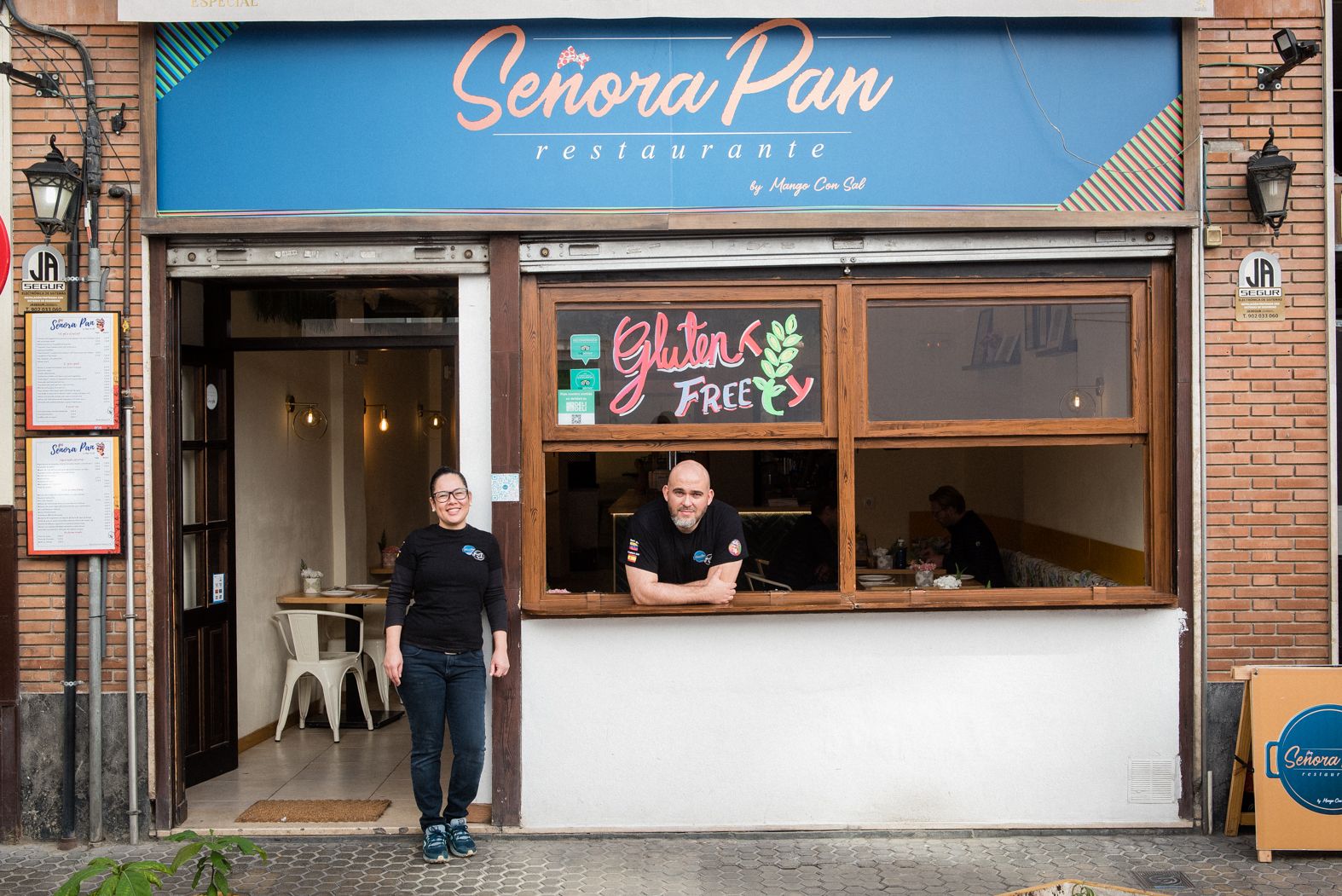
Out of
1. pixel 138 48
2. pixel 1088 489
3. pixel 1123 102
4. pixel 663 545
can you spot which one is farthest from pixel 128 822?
pixel 1123 102

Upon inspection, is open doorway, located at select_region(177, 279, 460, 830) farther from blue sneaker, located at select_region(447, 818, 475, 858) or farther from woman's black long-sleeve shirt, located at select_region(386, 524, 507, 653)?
woman's black long-sleeve shirt, located at select_region(386, 524, 507, 653)

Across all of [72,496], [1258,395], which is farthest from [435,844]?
[1258,395]

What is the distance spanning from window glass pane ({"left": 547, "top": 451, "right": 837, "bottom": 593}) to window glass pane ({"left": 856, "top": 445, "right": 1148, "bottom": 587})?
0.47m

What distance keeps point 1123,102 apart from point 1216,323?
1.21 m

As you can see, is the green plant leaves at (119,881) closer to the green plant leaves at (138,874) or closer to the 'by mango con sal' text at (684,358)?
the green plant leaves at (138,874)

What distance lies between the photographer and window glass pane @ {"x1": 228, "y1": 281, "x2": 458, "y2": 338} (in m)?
6.78

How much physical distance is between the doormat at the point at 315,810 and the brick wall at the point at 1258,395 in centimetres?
446

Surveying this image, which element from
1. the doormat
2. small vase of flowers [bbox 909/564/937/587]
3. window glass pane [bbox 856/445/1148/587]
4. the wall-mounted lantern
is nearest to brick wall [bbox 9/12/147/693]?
the doormat

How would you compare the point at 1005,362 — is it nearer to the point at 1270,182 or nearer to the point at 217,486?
the point at 1270,182

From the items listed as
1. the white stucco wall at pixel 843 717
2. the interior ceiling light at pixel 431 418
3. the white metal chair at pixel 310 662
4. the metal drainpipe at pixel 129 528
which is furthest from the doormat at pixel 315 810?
the interior ceiling light at pixel 431 418

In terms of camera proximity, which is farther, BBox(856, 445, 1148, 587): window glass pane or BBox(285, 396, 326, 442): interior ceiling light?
BBox(285, 396, 326, 442): interior ceiling light

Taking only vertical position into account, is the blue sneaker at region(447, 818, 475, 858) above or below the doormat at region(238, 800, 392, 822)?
above

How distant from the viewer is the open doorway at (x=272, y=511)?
6.65 metres

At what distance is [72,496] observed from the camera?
18.8 feet
